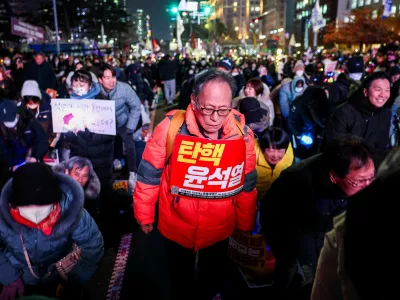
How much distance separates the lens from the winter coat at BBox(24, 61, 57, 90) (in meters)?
10.5

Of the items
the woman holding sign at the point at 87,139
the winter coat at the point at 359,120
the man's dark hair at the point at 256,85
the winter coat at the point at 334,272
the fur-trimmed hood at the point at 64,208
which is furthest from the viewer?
the man's dark hair at the point at 256,85

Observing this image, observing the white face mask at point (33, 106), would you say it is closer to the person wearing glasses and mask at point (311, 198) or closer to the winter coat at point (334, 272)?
the person wearing glasses and mask at point (311, 198)

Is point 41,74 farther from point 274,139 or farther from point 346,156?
point 346,156

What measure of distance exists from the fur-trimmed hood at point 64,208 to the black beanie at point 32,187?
94 mm

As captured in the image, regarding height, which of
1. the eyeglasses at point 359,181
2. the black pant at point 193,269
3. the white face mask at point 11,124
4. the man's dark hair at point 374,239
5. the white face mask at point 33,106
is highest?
the man's dark hair at point 374,239

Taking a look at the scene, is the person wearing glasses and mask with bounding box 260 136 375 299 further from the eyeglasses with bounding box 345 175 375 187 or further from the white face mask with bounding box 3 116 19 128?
the white face mask with bounding box 3 116 19 128

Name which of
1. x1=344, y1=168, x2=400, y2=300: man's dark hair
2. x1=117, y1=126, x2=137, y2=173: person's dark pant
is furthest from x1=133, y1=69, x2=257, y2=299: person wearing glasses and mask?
x1=117, y1=126, x2=137, y2=173: person's dark pant

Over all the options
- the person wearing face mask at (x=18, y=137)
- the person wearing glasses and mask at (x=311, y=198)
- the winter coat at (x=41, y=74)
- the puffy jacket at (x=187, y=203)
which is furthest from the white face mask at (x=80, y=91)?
the winter coat at (x=41, y=74)

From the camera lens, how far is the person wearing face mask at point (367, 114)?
13.5 ft

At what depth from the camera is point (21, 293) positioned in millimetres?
2723

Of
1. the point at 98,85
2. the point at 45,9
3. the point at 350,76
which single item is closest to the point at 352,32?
the point at 45,9

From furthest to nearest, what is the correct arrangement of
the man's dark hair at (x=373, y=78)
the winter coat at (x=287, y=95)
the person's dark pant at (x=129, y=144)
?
the winter coat at (x=287, y=95)
the person's dark pant at (x=129, y=144)
the man's dark hair at (x=373, y=78)

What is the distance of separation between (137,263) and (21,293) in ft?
5.85

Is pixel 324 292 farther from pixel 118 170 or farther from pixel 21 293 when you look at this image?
pixel 118 170
